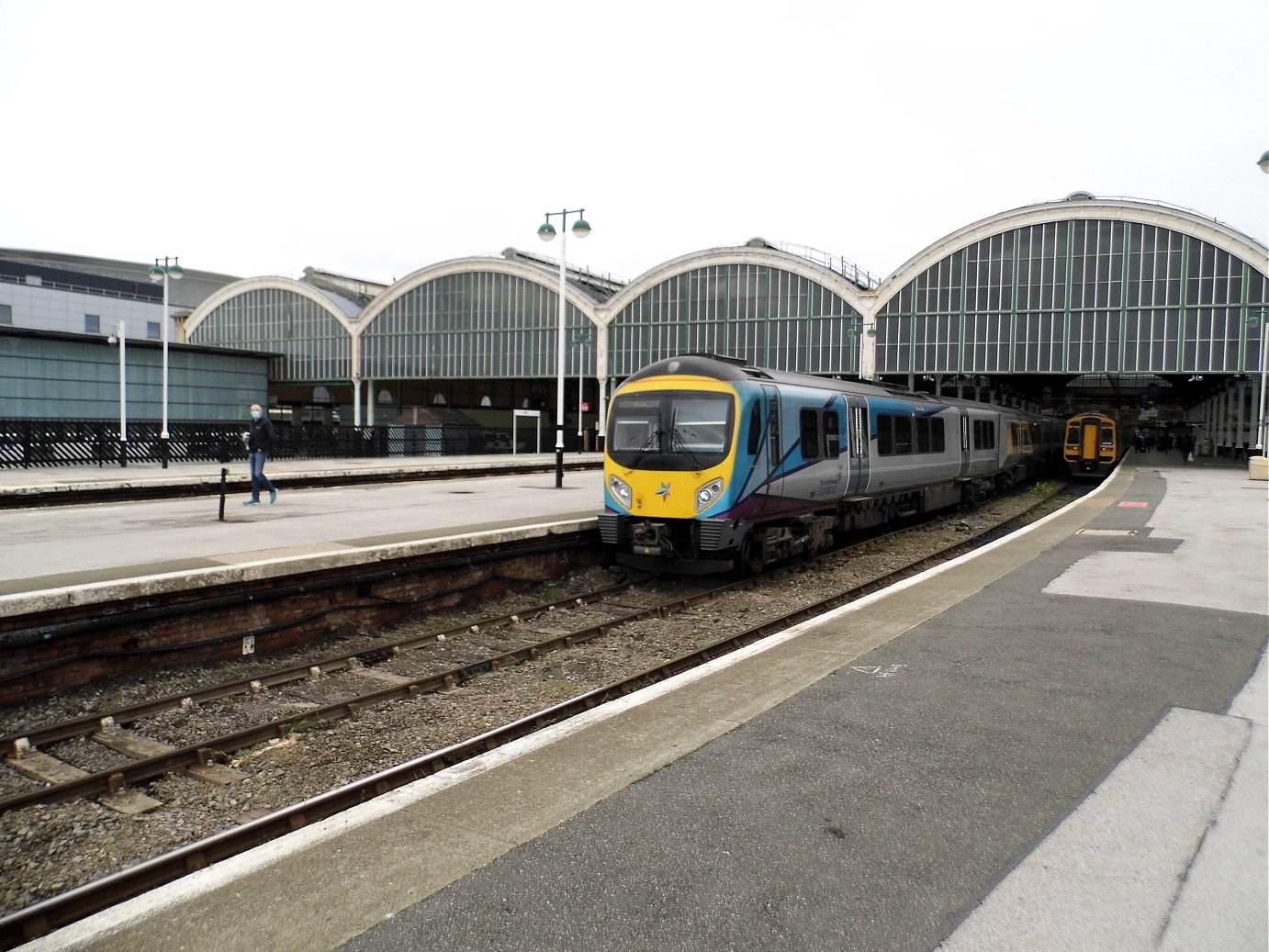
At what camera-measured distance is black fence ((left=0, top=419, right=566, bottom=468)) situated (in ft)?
84.7

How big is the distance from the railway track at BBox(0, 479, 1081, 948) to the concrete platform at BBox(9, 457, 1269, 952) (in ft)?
2.64

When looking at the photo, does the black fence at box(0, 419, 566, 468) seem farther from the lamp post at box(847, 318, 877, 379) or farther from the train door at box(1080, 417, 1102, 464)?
the train door at box(1080, 417, 1102, 464)

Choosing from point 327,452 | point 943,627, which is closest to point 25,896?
point 943,627

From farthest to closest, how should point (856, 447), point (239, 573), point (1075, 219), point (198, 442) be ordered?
1. point (1075, 219)
2. point (198, 442)
3. point (856, 447)
4. point (239, 573)

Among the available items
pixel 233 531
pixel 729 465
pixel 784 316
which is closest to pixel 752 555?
pixel 729 465

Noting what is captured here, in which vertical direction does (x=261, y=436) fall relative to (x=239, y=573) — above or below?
above

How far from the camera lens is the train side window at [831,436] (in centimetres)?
1445

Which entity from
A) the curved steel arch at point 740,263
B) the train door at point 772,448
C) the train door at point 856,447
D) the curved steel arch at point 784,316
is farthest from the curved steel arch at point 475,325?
the train door at point 772,448

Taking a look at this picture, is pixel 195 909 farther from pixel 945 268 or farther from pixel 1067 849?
pixel 945 268

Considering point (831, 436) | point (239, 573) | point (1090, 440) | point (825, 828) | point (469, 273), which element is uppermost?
point (469, 273)

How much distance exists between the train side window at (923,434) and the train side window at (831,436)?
422cm

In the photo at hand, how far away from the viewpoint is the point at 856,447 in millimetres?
15531

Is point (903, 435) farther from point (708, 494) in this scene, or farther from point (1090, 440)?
point (1090, 440)

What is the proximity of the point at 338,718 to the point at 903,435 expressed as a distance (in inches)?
516
